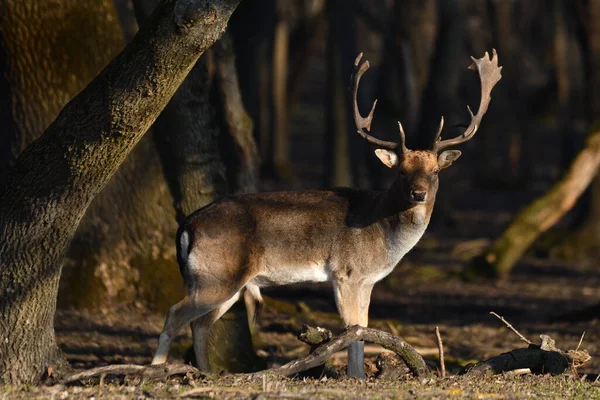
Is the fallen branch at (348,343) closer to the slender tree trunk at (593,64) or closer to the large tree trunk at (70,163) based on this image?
the large tree trunk at (70,163)

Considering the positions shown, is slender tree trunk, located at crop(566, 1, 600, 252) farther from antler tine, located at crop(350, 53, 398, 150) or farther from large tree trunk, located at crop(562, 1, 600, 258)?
antler tine, located at crop(350, 53, 398, 150)

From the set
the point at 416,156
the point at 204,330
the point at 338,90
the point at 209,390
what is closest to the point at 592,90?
the point at 338,90

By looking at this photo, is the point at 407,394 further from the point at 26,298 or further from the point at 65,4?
the point at 65,4

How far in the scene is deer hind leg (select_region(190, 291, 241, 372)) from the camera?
344 inches

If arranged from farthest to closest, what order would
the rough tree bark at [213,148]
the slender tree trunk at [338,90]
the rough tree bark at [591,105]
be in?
the slender tree trunk at [338,90], the rough tree bark at [591,105], the rough tree bark at [213,148]

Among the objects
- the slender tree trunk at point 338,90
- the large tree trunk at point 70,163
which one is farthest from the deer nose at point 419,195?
the slender tree trunk at point 338,90

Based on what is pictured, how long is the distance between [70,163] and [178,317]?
1679 millimetres

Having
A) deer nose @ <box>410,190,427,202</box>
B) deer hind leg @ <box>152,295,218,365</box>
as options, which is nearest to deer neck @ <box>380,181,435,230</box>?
deer nose @ <box>410,190,427,202</box>

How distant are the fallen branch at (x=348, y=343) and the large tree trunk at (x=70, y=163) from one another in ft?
5.47

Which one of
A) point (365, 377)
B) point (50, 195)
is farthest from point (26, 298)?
point (365, 377)

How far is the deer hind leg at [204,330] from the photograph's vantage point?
873 centimetres

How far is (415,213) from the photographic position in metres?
9.09

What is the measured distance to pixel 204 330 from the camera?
28.9 ft

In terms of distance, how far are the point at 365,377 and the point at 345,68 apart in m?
11.1
